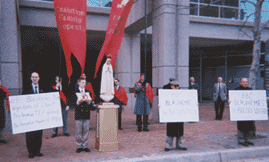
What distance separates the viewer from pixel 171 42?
8789 millimetres

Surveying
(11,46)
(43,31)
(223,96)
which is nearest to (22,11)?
(43,31)

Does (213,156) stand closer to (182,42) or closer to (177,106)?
(177,106)

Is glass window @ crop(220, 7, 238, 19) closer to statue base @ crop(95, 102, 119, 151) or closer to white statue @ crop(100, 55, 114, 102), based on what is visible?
white statue @ crop(100, 55, 114, 102)

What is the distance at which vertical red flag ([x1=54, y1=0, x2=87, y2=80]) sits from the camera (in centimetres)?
464

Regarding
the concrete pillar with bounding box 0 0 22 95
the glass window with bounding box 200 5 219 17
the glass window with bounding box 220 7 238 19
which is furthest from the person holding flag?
the glass window with bounding box 220 7 238 19

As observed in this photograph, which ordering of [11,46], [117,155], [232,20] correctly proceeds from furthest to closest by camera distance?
1. [232,20]
2. [11,46]
3. [117,155]

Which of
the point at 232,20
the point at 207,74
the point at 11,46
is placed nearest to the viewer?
the point at 11,46

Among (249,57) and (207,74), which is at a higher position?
(249,57)

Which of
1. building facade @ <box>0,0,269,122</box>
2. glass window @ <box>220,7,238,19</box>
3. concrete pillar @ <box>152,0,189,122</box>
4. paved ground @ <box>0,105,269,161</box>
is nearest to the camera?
paved ground @ <box>0,105,269,161</box>

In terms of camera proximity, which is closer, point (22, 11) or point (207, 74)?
point (22, 11)

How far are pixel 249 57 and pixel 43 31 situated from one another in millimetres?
15521

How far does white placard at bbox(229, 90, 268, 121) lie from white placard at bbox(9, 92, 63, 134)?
4481 mm

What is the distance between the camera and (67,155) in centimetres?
471

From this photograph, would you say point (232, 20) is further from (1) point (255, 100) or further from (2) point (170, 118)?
(2) point (170, 118)
